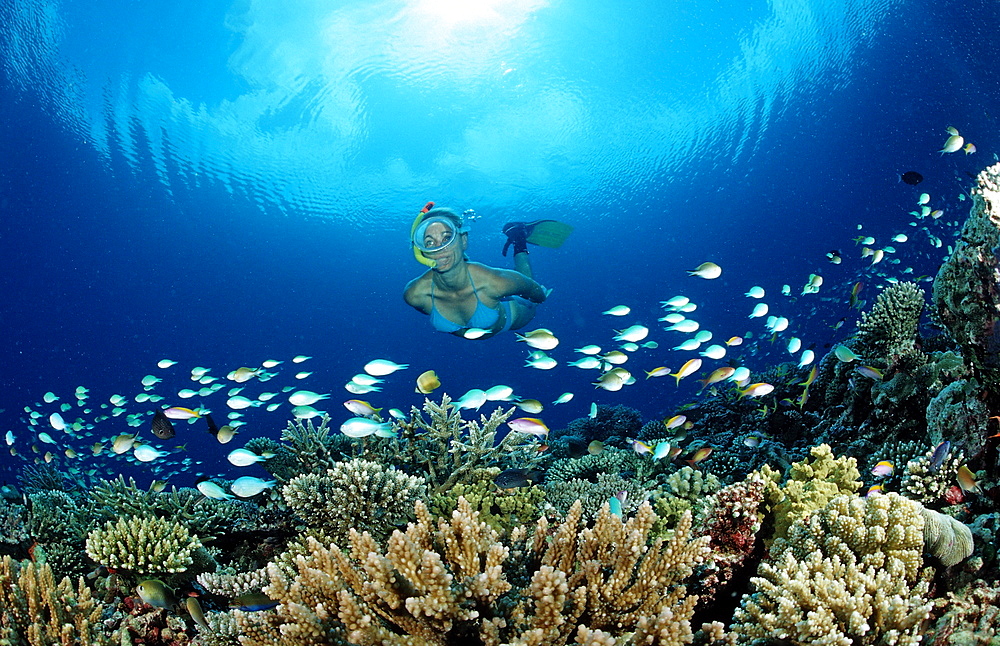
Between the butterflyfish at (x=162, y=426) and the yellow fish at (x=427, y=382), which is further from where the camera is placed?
the butterflyfish at (x=162, y=426)

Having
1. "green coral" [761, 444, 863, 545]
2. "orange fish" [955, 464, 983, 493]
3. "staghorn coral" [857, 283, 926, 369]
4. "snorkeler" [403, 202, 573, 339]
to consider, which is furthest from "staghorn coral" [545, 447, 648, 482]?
"staghorn coral" [857, 283, 926, 369]

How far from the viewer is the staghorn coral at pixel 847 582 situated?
211cm

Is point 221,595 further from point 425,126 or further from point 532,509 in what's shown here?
point 425,126

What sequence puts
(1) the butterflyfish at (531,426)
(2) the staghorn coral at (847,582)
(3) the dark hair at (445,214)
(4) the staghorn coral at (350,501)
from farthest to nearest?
(3) the dark hair at (445,214) < (1) the butterflyfish at (531,426) < (4) the staghorn coral at (350,501) < (2) the staghorn coral at (847,582)

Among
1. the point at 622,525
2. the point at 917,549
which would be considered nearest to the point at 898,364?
the point at 917,549

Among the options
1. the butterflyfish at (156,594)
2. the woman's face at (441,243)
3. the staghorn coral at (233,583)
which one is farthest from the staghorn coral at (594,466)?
the butterflyfish at (156,594)

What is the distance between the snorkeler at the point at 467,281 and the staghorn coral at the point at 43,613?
224 inches

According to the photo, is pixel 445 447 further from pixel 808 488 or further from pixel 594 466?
pixel 808 488

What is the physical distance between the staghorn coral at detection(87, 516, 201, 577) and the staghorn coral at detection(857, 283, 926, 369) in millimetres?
8880

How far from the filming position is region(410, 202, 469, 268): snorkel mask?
7.77 metres

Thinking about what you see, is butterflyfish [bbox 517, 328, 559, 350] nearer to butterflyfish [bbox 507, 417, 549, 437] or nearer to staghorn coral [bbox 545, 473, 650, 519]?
butterflyfish [bbox 507, 417, 549, 437]

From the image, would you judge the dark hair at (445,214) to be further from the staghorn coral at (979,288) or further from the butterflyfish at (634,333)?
the staghorn coral at (979,288)

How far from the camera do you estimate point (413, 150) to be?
92.5ft

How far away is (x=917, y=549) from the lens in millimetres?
2580
